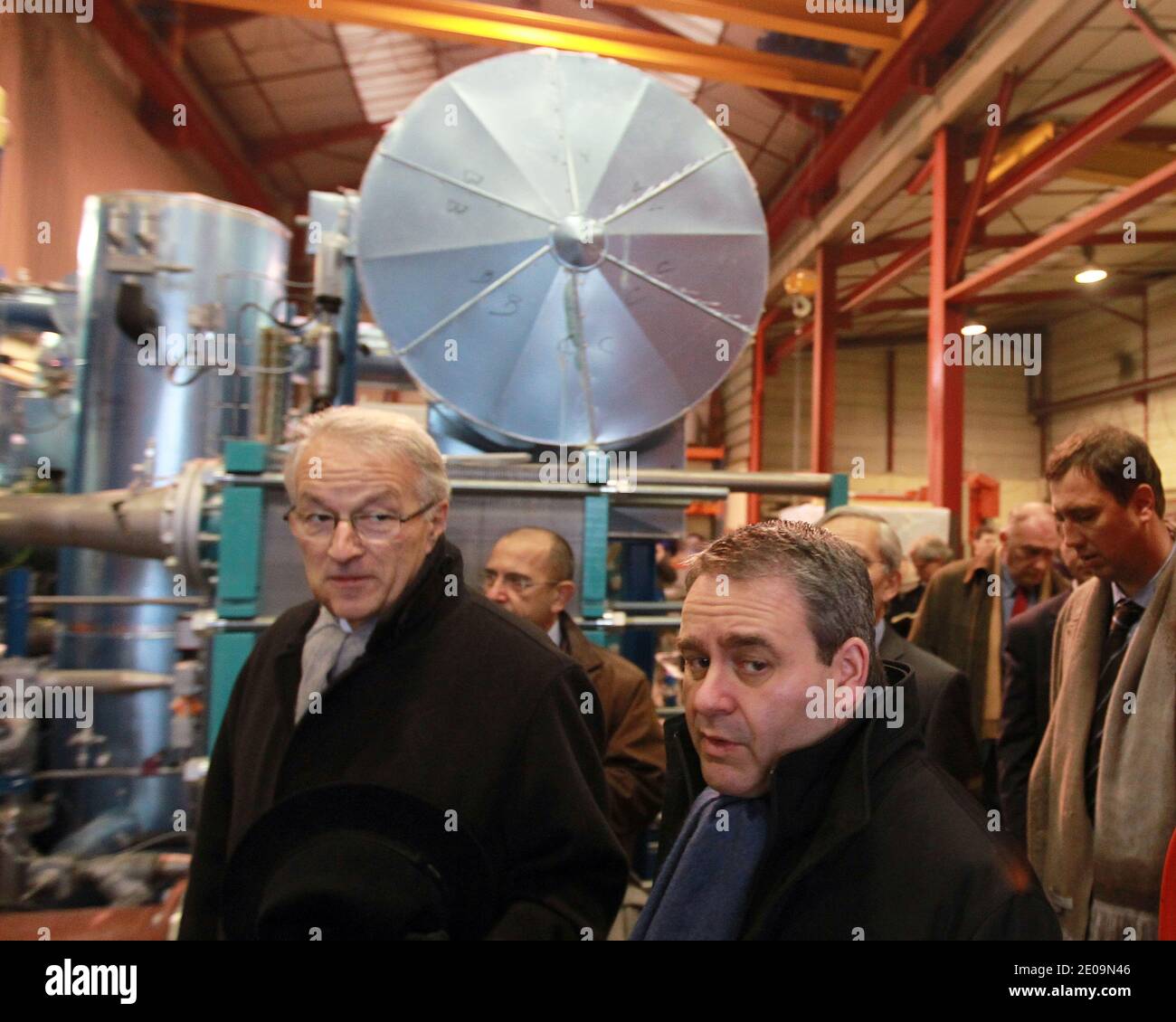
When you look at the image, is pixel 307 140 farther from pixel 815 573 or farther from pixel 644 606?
pixel 815 573

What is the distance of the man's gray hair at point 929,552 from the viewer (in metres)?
4.77

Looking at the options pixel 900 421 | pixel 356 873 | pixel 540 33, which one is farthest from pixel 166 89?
pixel 900 421

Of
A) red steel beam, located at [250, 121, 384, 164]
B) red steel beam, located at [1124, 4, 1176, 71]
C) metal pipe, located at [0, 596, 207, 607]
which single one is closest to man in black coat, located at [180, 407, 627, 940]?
metal pipe, located at [0, 596, 207, 607]

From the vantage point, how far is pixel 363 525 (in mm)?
1501

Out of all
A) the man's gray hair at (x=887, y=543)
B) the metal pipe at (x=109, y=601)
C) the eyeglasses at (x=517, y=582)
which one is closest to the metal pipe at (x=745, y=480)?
the man's gray hair at (x=887, y=543)

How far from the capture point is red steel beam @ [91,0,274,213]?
234 inches

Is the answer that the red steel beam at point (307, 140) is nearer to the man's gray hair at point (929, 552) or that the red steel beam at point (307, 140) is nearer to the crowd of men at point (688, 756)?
the man's gray hair at point (929, 552)

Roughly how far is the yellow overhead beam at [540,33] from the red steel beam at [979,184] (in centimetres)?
160

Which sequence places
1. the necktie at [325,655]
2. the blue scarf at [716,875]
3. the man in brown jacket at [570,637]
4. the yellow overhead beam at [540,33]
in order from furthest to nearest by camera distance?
the yellow overhead beam at [540,33] → the man in brown jacket at [570,637] → the necktie at [325,655] → the blue scarf at [716,875]

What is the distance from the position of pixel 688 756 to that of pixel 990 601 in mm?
2875

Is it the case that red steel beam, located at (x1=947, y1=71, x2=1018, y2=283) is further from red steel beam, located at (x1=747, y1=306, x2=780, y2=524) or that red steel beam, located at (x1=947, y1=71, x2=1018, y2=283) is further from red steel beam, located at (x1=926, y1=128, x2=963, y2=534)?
red steel beam, located at (x1=747, y1=306, x2=780, y2=524)

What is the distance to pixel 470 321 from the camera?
291cm

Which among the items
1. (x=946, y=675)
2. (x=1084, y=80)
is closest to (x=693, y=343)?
(x=946, y=675)
